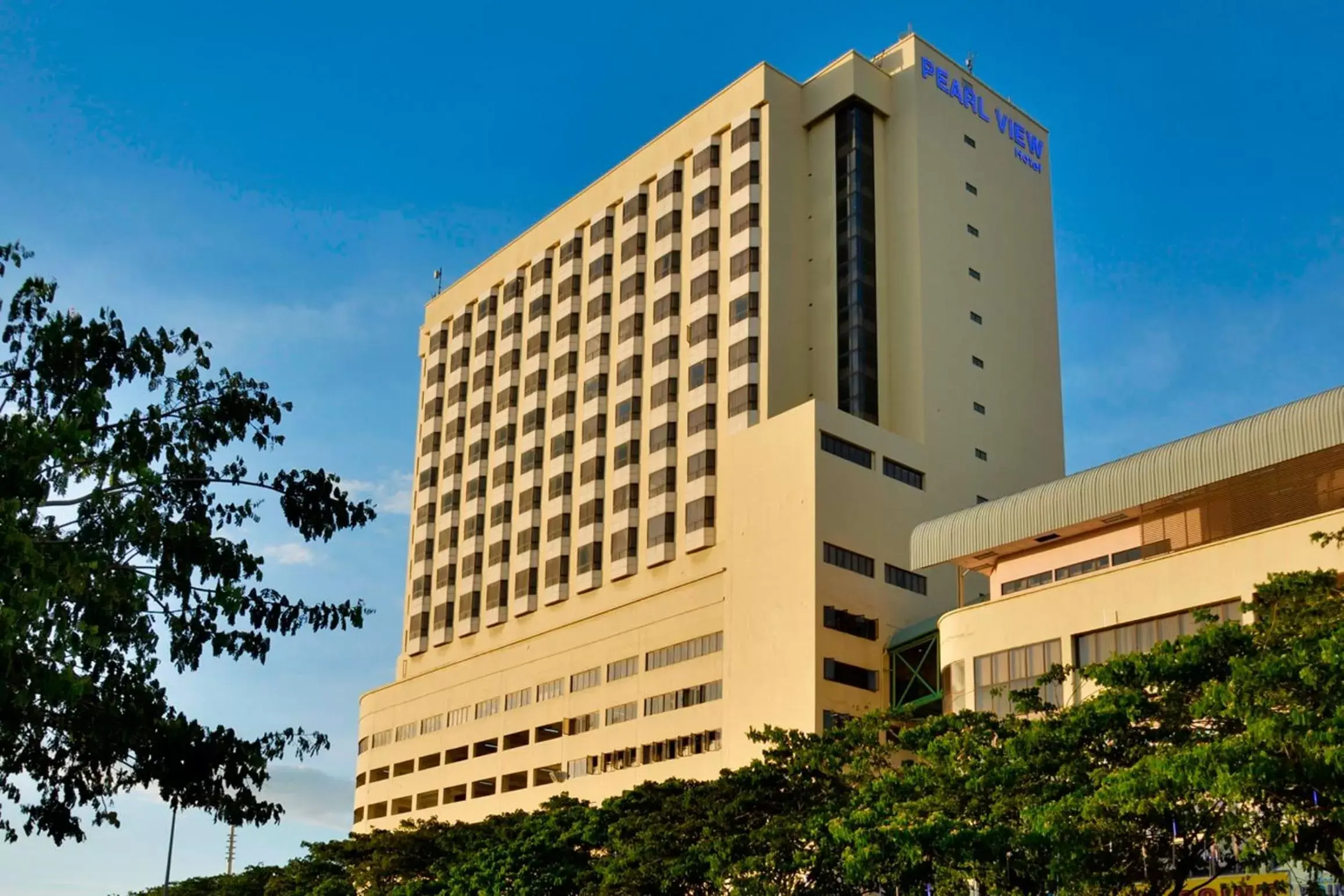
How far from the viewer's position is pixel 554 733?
276 feet

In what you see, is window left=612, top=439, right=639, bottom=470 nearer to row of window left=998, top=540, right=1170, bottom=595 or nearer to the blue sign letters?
the blue sign letters

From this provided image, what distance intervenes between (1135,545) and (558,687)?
129ft

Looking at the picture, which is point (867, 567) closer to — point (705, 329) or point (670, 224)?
point (705, 329)

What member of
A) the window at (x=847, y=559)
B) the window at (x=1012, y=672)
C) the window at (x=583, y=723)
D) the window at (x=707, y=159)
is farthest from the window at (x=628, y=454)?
the window at (x=1012, y=672)

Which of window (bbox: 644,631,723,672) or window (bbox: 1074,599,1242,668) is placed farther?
window (bbox: 644,631,723,672)

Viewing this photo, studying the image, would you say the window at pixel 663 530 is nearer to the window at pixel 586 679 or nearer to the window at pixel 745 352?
the window at pixel 586 679

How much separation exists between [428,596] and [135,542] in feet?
268

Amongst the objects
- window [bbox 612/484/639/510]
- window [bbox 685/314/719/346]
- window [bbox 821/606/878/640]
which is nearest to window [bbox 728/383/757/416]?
window [bbox 685/314/719/346]

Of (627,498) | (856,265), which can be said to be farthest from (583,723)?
(856,265)

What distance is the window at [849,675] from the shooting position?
6706cm

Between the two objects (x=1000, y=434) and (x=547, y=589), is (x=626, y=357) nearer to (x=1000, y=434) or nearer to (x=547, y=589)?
(x=547, y=589)

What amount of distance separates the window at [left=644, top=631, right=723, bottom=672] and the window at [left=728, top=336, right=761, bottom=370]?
577 inches

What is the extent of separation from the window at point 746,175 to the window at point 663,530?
18.3m

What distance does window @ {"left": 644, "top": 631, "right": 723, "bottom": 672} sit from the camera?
242 feet
